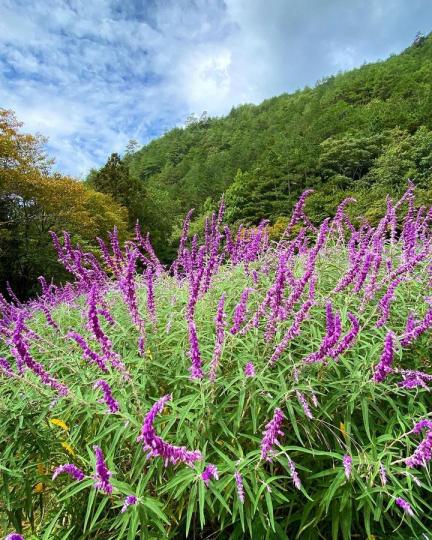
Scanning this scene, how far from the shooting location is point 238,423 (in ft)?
7.48

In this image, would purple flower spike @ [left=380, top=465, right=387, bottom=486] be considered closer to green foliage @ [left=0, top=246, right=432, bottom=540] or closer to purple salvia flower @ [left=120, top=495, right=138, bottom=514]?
green foliage @ [left=0, top=246, right=432, bottom=540]

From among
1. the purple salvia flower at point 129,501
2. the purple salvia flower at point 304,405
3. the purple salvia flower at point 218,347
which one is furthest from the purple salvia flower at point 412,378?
the purple salvia flower at point 129,501

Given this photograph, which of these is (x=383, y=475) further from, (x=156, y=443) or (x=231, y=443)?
(x=156, y=443)

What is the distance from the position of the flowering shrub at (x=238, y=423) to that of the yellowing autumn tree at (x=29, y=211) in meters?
21.9

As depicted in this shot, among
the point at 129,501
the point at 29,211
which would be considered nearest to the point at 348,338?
the point at 129,501

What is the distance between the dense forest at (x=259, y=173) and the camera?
24094mm

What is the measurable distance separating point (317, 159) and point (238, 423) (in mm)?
42950

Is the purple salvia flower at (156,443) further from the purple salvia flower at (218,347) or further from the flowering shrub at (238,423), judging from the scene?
the purple salvia flower at (218,347)

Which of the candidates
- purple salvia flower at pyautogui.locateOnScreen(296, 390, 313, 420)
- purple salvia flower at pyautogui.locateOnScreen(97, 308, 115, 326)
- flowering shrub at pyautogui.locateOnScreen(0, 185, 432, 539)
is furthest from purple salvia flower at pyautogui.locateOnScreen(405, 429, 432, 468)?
purple salvia flower at pyautogui.locateOnScreen(97, 308, 115, 326)

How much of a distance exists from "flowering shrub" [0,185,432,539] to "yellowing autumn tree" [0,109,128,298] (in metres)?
21.9

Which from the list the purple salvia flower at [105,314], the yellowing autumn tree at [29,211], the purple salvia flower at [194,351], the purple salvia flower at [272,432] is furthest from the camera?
the yellowing autumn tree at [29,211]

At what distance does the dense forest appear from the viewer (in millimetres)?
24094

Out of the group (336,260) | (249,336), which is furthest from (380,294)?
(249,336)

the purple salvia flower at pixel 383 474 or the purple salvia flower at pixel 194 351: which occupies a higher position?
the purple salvia flower at pixel 194 351
